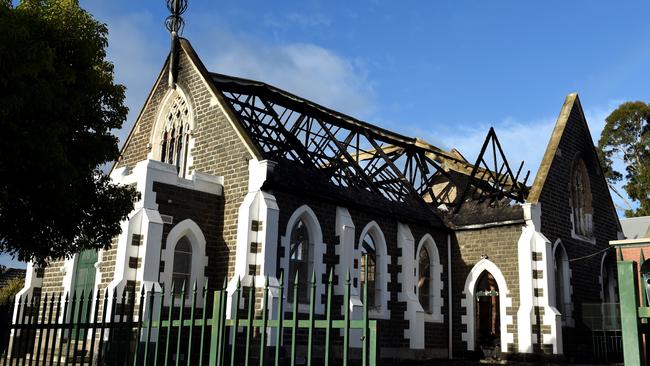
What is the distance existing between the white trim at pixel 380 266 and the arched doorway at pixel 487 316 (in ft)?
13.9

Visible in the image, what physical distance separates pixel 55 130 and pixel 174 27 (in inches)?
481

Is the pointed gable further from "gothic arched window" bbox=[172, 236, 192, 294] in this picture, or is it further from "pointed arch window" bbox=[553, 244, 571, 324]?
"gothic arched window" bbox=[172, 236, 192, 294]

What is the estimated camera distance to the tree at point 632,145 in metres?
48.9

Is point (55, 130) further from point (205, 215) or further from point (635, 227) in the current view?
point (635, 227)

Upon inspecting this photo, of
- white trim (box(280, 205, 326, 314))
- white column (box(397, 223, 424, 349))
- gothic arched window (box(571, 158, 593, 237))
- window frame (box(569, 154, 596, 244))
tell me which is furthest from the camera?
gothic arched window (box(571, 158, 593, 237))

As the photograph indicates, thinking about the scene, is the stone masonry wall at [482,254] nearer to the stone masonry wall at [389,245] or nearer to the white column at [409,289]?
the stone masonry wall at [389,245]

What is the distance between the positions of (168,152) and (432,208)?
10442 millimetres

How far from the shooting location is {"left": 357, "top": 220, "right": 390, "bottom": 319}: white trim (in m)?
20.8

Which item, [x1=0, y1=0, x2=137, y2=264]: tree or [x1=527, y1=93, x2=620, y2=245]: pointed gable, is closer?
[x1=0, y1=0, x2=137, y2=264]: tree

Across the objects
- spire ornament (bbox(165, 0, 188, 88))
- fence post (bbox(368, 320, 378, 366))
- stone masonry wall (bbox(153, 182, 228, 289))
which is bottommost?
fence post (bbox(368, 320, 378, 366))

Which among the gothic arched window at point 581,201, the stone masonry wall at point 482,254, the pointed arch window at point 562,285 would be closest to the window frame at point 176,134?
the stone masonry wall at point 482,254

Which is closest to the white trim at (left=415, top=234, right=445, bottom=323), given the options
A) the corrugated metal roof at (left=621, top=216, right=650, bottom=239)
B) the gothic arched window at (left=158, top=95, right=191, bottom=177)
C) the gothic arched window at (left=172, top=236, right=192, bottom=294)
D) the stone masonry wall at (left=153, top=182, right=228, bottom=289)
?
the stone masonry wall at (left=153, top=182, right=228, bottom=289)

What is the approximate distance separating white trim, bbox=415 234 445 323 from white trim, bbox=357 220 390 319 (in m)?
1.75

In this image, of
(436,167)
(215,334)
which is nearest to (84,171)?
(215,334)
